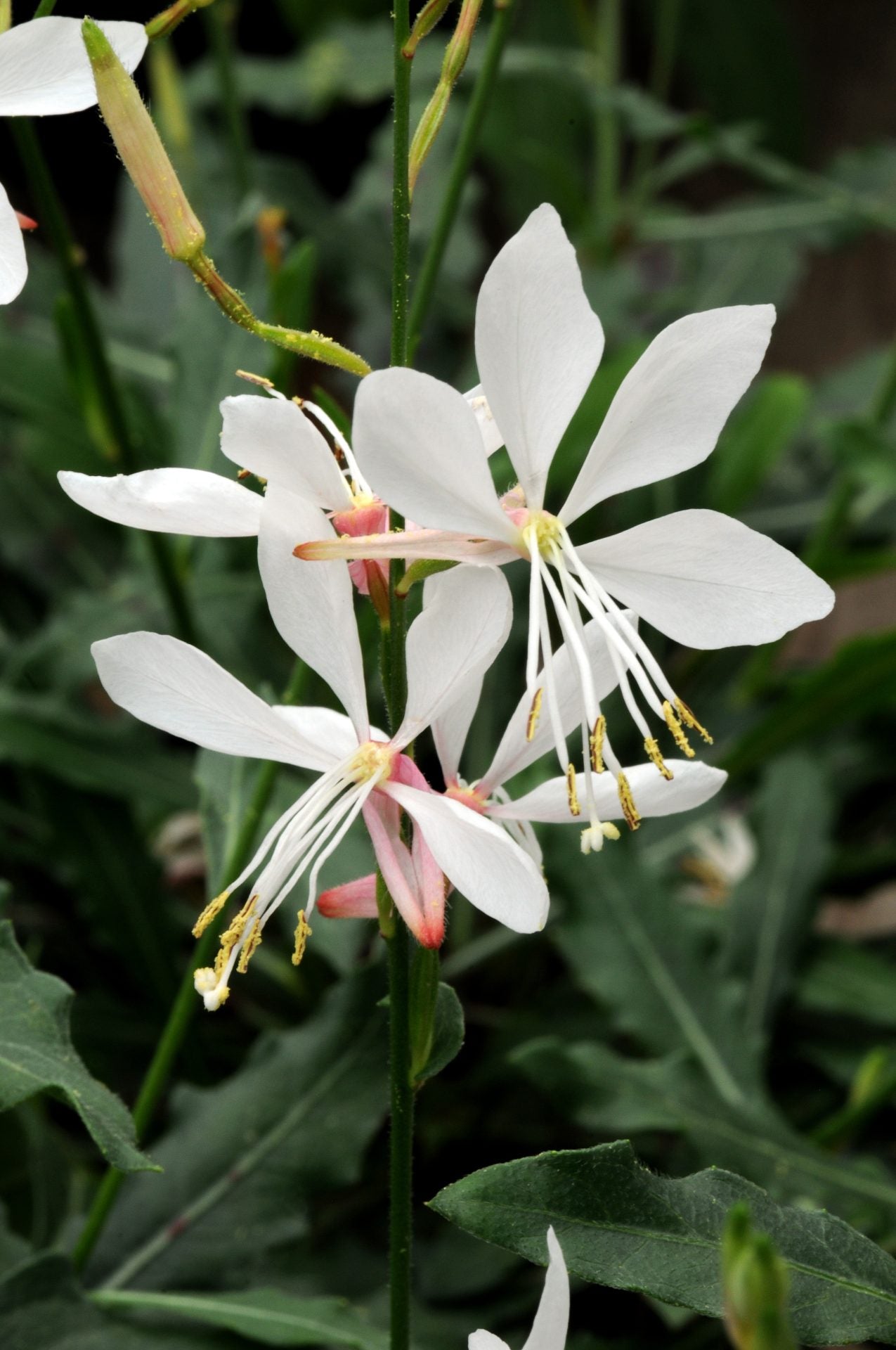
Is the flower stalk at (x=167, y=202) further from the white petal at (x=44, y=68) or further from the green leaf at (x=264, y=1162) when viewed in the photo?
the green leaf at (x=264, y=1162)

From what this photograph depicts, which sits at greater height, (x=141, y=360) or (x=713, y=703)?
(x=141, y=360)

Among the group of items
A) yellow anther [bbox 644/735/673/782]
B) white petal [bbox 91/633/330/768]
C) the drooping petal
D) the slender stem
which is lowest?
the drooping petal

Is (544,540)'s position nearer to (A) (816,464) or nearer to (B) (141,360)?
(B) (141,360)

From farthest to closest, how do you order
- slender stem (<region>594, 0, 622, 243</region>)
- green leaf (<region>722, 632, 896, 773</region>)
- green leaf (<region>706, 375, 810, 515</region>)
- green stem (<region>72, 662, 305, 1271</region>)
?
1. slender stem (<region>594, 0, 622, 243</region>)
2. green leaf (<region>706, 375, 810, 515</region>)
3. green leaf (<region>722, 632, 896, 773</region>)
4. green stem (<region>72, 662, 305, 1271</region>)

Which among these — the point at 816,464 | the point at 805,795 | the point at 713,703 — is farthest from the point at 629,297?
the point at 805,795

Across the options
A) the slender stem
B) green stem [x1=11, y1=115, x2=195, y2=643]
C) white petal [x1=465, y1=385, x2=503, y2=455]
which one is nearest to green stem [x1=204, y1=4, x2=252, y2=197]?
green stem [x1=11, y1=115, x2=195, y2=643]

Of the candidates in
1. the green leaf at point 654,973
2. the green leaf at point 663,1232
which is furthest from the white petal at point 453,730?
the green leaf at point 654,973

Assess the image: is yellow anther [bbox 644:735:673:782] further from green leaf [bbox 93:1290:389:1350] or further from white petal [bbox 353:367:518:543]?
green leaf [bbox 93:1290:389:1350]
